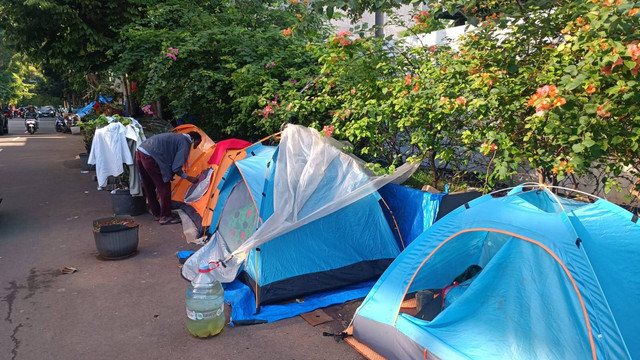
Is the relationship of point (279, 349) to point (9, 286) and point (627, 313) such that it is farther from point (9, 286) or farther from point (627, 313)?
point (9, 286)

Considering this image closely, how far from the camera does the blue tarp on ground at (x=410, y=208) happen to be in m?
4.85

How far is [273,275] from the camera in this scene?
14.2 feet

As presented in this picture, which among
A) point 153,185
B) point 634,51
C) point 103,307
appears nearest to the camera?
point 634,51

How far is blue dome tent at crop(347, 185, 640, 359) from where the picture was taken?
2678mm

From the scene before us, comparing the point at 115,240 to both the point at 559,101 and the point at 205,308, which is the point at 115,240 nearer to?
the point at 205,308

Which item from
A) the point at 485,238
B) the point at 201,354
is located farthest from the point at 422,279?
the point at 201,354

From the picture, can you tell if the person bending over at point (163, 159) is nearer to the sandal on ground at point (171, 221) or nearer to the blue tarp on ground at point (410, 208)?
the sandal on ground at point (171, 221)

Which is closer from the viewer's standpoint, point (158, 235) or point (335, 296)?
point (335, 296)

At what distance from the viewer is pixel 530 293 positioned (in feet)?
9.95

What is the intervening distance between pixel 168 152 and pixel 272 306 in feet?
12.2

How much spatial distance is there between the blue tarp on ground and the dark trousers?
3.73 meters

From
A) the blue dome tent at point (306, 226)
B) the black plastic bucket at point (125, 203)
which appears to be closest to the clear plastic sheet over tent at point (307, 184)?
the blue dome tent at point (306, 226)

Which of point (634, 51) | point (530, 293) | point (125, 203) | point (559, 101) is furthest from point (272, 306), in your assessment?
point (125, 203)

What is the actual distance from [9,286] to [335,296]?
3.46m
